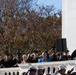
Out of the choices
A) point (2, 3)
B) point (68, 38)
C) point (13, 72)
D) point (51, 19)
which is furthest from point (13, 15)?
point (13, 72)

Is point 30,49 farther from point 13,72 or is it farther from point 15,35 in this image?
point 13,72

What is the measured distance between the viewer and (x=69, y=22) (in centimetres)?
2466

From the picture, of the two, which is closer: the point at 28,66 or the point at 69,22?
the point at 28,66

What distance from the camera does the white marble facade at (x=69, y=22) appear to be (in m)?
24.1

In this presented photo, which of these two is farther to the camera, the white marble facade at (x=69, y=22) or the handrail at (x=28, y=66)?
the white marble facade at (x=69, y=22)

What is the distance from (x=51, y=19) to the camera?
48562 millimetres

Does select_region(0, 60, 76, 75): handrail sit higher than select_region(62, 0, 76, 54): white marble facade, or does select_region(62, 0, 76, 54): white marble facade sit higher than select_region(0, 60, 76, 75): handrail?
select_region(62, 0, 76, 54): white marble facade

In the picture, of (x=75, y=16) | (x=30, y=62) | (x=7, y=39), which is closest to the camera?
(x=30, y=62)

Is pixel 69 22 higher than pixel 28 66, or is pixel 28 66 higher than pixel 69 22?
pixel 69 22

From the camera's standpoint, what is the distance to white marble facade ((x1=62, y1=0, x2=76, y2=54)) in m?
24.1

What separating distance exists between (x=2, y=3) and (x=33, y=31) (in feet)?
14.4

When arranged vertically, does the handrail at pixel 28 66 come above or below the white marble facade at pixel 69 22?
below

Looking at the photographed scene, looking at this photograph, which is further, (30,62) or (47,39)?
(47,39)

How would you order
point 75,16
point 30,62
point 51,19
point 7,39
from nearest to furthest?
point 30,62 → point 75,16 → point 7,39 → point 51,19
